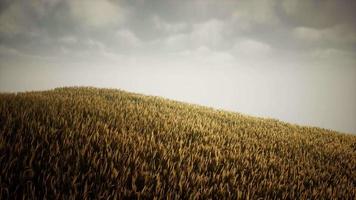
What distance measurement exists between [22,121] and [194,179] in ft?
9.64

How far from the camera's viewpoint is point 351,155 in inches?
312

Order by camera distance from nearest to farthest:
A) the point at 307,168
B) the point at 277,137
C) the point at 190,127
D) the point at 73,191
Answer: the point at 73,191 < the point at 307,168 < the point at 190,127 < the point at 277,137

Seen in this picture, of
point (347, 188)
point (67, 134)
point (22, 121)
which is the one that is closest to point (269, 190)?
point (347, 188)

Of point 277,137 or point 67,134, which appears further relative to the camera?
point 277,137

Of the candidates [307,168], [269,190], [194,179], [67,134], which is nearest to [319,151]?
[307,168]

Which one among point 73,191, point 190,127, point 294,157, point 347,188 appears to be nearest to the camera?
point 73,191

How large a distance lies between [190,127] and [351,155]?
466 centimetres

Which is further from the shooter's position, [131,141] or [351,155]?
[351,155]

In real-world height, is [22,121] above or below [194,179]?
above

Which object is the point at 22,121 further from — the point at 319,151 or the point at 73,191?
the point at 319,151

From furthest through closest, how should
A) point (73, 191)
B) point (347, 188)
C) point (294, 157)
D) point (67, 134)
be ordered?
point (294, 157) → point (347, 188) → point (67, 134) → point (73, 191)

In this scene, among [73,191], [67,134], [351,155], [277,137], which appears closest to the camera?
[73,191]

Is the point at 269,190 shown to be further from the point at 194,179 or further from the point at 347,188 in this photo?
the point at 347,188

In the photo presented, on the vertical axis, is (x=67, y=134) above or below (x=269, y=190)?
above
